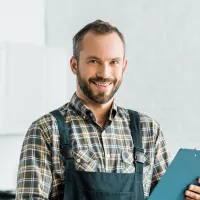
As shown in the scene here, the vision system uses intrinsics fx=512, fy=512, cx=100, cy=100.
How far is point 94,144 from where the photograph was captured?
1562 mm

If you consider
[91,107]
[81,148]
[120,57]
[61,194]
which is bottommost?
[61,194]

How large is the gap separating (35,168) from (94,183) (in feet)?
0.58

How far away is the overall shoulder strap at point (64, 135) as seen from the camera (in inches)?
59.0

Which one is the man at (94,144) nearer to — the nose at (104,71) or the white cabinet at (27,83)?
the nose at (104,71)

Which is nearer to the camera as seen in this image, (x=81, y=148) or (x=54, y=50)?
(x=81, y=148)

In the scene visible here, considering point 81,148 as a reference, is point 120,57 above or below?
above

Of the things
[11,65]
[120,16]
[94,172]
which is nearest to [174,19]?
[120,16]

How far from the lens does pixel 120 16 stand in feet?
10.7

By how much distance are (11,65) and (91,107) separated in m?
1.66

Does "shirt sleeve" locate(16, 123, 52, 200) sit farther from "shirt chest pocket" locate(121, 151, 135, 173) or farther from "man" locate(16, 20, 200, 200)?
"shirt chest pocket" locate(121, 151, 135, 173)

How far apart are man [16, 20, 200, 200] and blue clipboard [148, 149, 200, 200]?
45mm

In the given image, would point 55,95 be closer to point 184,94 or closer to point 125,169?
point 184,94

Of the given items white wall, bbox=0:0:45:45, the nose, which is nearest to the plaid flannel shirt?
the nose

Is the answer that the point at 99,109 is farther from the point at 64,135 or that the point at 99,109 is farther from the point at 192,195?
the point at 192,195
